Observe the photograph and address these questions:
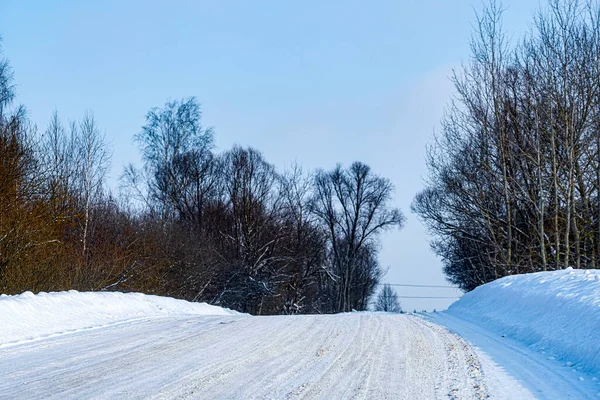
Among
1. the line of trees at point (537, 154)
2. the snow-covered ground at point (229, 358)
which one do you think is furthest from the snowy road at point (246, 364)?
the line of trees at point (537, 154)

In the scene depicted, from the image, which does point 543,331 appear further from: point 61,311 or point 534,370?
point 61,311

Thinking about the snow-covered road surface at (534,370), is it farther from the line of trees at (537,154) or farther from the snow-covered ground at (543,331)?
the line of trees at (537,154)

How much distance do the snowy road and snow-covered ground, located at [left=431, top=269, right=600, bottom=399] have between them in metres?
0.44

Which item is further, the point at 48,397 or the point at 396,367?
the point at 396,367

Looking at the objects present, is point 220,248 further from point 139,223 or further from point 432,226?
point 432,226

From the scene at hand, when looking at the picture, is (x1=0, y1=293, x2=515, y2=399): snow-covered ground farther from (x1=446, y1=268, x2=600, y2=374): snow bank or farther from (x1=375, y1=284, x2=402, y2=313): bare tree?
(x1=375, y1=284, x2=402, y2=313): bare tree

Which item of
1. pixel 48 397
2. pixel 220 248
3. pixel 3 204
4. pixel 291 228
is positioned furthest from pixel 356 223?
pixel 48 397

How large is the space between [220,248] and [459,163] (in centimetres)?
2092

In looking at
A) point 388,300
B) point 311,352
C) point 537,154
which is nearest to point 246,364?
point 311,352

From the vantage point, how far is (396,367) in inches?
285

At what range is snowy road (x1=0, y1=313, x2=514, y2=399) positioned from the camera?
599 centimetres

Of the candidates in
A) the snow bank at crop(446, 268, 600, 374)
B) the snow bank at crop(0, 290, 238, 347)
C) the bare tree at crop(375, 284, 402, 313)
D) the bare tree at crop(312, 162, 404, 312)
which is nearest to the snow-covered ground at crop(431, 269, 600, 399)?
the snow bank at crop(446, 268, 600, 374)

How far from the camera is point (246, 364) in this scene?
729cm

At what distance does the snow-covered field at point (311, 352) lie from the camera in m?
6.11
